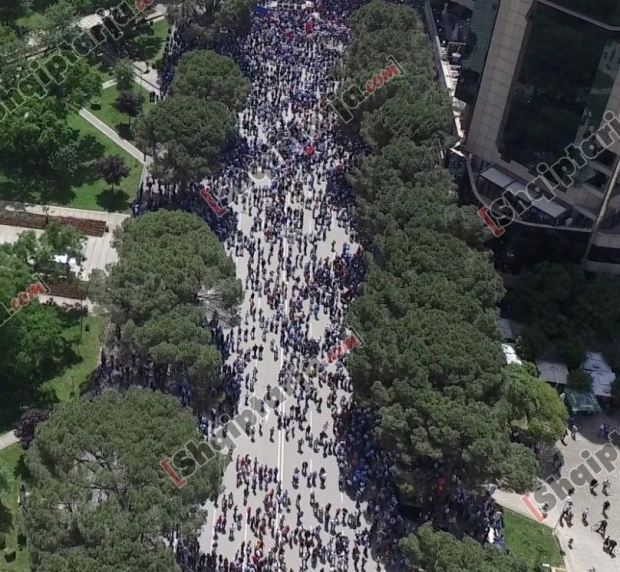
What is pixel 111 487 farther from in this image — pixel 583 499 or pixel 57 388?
pixel 583 499

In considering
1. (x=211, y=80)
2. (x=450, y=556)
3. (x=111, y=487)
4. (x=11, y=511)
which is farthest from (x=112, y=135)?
(x=450, y=556)

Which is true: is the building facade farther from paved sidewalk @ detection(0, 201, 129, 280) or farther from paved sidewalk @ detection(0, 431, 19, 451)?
paved sidewalk @ detection(0, 431, 19, 451)

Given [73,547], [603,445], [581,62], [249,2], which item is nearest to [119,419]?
[73,547]

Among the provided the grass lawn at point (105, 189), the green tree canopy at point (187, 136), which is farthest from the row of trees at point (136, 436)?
the grass lawn at point (105, 189)

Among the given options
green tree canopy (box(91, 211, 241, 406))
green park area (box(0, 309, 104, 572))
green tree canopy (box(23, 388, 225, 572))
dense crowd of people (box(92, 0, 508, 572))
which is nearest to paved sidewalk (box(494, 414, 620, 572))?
→ dense crowd of people (box(92, 0, 508, 572))

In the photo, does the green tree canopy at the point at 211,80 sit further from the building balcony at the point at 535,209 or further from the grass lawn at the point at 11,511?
the grass lawn at the point at 11,511
